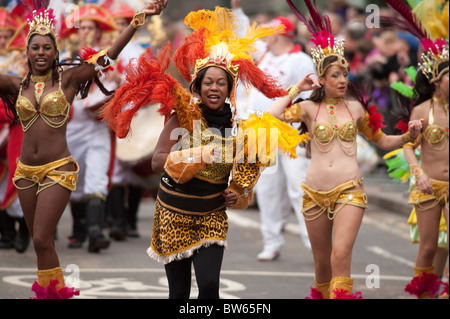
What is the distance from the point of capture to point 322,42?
701 cm

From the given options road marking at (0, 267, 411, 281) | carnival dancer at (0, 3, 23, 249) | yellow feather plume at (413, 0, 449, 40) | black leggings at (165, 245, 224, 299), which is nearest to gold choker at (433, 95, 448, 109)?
yellow feather plume at (413, 0, 449, 40)

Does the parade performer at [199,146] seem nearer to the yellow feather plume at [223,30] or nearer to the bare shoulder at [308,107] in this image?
the yellow feather plume at [223,30]

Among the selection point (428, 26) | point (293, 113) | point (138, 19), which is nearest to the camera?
point (138, 19)

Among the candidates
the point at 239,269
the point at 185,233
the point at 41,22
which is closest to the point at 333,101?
the point at 185,233

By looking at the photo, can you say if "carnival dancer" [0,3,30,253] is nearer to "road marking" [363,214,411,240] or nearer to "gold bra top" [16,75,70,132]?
"gold bra top" [16,75,70,132]

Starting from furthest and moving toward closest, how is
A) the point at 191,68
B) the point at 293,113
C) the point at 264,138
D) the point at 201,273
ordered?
the point at 293,113
the point at 191,68
the point at 264,138
the point at 201,273

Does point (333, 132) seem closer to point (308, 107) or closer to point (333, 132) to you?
point (333, 132)

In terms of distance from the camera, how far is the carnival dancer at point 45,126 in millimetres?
6625

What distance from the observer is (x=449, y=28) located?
8016 mm

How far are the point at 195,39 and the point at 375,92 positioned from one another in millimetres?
10391

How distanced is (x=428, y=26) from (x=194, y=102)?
126 inches

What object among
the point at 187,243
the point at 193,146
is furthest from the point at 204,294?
the point at 193,146

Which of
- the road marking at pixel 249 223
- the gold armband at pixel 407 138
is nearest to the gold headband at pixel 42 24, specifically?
the gold armband at pixel 407 138

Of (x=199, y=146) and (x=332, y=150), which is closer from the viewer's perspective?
(x=199, y=146)
